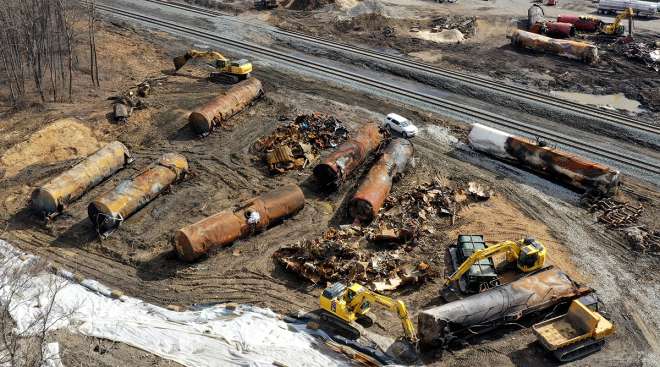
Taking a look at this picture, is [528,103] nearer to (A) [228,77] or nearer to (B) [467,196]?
(B) [467,196]

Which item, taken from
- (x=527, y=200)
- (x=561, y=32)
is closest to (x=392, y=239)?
(x=527, y=200)

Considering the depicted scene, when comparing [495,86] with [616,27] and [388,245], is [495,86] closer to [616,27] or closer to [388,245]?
[616,27]

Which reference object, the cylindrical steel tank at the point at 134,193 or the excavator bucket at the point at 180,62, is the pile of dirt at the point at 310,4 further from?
the cylindrical steel tank at the point at 134,193

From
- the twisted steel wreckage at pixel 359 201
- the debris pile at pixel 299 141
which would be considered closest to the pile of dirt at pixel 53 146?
the twisted steel wreckage at pixel 359 201

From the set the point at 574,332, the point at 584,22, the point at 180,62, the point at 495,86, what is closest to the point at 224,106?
the point at 180,62

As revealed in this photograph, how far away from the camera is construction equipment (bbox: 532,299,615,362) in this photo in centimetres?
2120

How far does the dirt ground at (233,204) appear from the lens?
946 inches

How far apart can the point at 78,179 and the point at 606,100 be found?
37.1m

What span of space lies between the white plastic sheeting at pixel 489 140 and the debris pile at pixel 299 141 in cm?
792

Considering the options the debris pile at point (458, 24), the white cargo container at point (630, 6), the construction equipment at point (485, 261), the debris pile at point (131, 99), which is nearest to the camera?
the construction equipment at point (485, 261)

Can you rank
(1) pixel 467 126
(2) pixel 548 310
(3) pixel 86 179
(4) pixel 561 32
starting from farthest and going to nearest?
(4) pixel 561 32, (1) pixel 467 126, (3) pixel 86 179, (2) pixel 548 310

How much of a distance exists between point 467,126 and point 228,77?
17770 millimetres

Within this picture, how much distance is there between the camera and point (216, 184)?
104ft

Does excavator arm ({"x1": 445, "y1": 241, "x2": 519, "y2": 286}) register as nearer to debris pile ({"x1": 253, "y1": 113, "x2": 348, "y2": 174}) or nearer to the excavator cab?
the excavator cab
